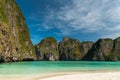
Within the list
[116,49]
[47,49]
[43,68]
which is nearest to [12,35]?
[43,68]

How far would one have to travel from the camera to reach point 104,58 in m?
181

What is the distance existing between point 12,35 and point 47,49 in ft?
364

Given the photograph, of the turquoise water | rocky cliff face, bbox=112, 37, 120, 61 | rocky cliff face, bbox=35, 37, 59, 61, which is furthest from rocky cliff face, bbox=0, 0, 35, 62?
rocky cliff face, bbox=112, 37, 120, 61

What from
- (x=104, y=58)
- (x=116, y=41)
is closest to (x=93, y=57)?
(x=104, y=58)

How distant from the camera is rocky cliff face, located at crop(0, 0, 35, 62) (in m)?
56.8

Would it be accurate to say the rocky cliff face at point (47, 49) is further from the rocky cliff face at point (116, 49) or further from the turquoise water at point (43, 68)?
the turquoise water at point (43, 68)

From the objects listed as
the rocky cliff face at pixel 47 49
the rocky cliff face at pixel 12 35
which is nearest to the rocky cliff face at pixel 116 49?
the rocky cliff face at pixel 47 49

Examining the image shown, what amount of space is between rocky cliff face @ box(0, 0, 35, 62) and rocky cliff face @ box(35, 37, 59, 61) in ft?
227

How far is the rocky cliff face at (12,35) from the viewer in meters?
56.8

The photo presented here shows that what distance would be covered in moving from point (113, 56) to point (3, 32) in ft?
446

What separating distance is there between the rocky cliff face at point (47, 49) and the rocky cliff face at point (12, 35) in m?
69.2

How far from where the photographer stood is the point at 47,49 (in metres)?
184

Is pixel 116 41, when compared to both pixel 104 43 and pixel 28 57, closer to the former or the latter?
pixel 104 43

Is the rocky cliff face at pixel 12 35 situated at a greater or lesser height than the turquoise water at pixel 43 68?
greater
